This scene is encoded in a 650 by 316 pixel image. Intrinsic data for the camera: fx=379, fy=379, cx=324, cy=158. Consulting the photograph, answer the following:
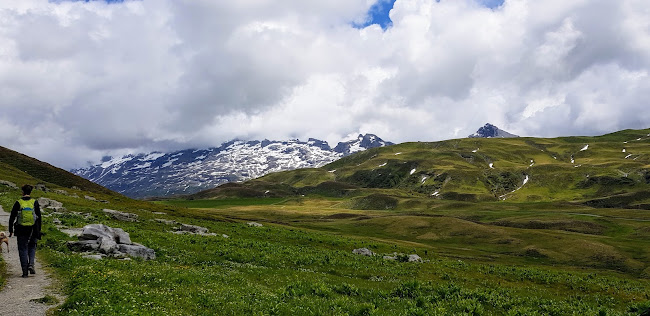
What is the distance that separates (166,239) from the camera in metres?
37.8

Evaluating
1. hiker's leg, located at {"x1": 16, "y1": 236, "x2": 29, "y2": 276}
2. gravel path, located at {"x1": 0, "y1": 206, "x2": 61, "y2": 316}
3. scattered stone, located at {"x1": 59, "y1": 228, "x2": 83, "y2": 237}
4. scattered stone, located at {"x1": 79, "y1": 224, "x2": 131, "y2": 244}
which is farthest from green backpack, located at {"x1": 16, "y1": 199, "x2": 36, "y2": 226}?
scattered stone, located at {"x1": 59, "y1": 228, "x2": 83, "y2": 237}

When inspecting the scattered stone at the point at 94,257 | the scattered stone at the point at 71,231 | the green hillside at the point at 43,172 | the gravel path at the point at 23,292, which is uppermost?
the green hillside at the point at 43,172

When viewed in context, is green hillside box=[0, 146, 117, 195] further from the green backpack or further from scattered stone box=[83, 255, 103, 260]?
the green backpack

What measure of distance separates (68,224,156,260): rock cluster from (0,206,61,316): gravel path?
514 centimetres

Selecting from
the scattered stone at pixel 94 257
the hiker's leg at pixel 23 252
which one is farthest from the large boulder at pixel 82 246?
the hiker's leg at pixel 23 252

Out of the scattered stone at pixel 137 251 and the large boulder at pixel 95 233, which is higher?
the large boulder at pixel 95 233

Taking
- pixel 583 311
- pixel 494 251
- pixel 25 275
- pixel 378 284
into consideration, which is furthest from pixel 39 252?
pixel 494 251

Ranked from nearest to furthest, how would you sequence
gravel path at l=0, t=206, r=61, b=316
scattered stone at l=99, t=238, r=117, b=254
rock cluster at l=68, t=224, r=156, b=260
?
gravel path at l=0, t=206, r=61, b=316, scattered stone at l=99, t=238, r=117, b=254, rock cluster at l=68, t=224, r=156, b=260

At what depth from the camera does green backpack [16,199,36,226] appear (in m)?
19.8

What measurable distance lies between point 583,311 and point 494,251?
78.1 meters

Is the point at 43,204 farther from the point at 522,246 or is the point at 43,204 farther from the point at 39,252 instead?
the point at 522,246

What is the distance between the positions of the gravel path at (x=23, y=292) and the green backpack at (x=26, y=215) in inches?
107

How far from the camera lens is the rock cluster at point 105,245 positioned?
2753 centimetres

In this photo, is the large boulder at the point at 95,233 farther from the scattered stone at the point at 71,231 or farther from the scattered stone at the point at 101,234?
the scattered stone at the point at 71,231
